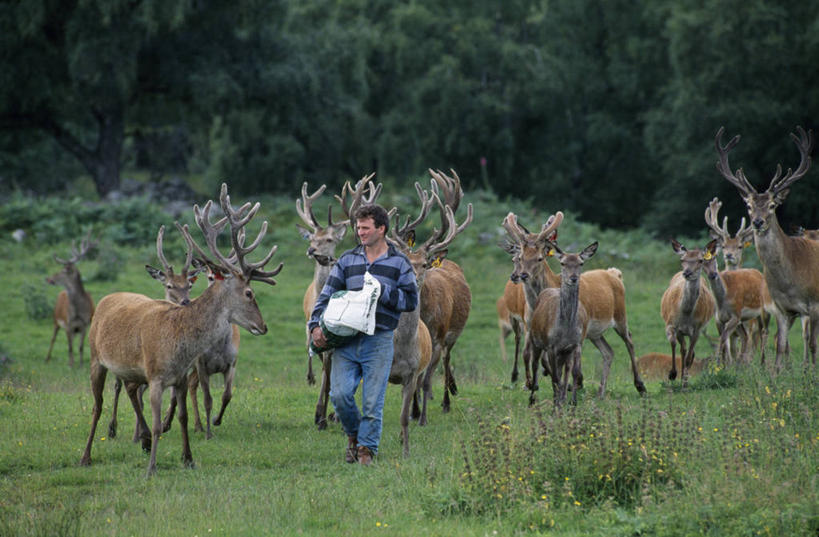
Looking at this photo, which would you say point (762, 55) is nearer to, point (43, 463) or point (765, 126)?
point (765, 126)

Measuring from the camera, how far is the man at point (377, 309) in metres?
8.51

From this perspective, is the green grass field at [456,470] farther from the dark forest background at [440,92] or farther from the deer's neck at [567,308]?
the dark forest background at [440,92]

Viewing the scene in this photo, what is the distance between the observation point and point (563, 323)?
11234mm

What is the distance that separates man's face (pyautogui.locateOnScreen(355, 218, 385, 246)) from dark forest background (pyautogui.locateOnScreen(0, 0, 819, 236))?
2360cm

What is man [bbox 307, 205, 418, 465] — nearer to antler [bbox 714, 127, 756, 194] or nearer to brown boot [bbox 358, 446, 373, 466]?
brown boot [bbox 358, 446, 373, 466]

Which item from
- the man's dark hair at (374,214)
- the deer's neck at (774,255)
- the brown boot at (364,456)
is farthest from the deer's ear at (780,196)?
the brown boot at (364,456)

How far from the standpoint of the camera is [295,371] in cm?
1639

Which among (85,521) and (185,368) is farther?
(185,368)

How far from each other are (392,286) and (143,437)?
9.21ft

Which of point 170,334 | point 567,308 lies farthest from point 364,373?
point 567,308

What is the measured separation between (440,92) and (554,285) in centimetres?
2607

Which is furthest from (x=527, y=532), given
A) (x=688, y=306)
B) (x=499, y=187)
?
(x=499, y=187)

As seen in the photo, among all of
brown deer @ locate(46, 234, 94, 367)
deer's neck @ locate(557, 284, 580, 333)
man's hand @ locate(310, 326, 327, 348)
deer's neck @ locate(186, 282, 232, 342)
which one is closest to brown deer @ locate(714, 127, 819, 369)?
deer's neck @ locate(557, 284, 580, 333)

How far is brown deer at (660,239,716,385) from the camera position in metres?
13.3
